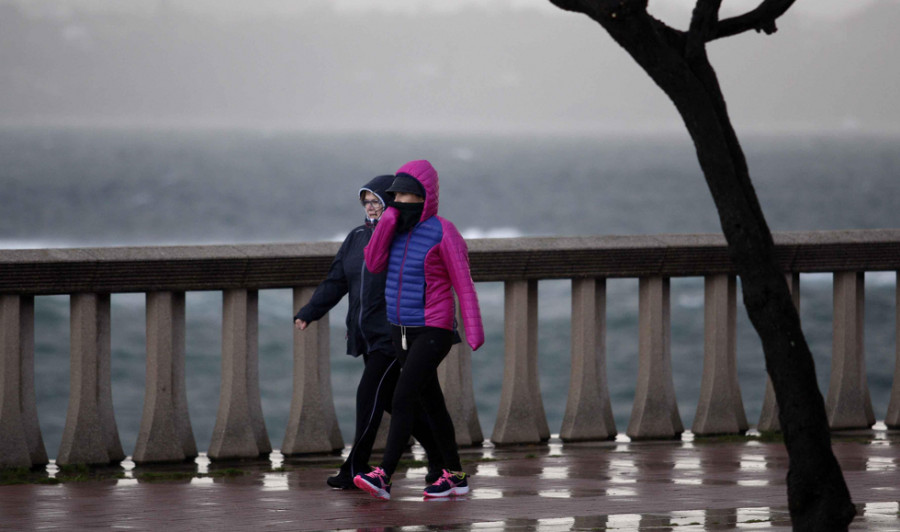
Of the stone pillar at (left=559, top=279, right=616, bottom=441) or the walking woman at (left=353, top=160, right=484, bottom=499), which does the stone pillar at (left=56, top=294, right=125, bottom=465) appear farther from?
the stone pillar at (left=559, top=279, right=616, bottom=441)

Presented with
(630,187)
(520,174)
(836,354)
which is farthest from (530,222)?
(836,354)

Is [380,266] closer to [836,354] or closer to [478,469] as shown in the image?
[478,469]

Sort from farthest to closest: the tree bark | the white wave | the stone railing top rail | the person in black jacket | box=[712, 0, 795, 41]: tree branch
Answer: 1. the white wave
2. the stone railing top rail
3. the person in black jacket
4. box=[712, 0, 795, 41]: tree branch
5. the tree bark

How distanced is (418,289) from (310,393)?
67.6 inches

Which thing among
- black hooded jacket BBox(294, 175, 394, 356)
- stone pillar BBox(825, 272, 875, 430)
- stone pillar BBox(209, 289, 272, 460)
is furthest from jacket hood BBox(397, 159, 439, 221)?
stone pillar BBox(825, 272, 875, 430)

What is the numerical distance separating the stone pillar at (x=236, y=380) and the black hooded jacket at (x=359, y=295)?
32.8 inches

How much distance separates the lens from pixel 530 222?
347ft

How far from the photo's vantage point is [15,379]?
8203 mm

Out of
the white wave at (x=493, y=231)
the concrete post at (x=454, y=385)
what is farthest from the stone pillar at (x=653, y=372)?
the white wave at (x=493, y=231)

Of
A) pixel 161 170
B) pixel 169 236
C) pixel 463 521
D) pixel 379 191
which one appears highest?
pixel 161 170

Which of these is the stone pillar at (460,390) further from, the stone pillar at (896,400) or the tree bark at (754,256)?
the tree bark at (754,256)

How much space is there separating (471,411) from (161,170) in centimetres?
12313

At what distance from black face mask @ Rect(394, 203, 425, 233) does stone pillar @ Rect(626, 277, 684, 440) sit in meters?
2.56

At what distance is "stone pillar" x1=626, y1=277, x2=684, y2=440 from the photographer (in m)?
9.53
